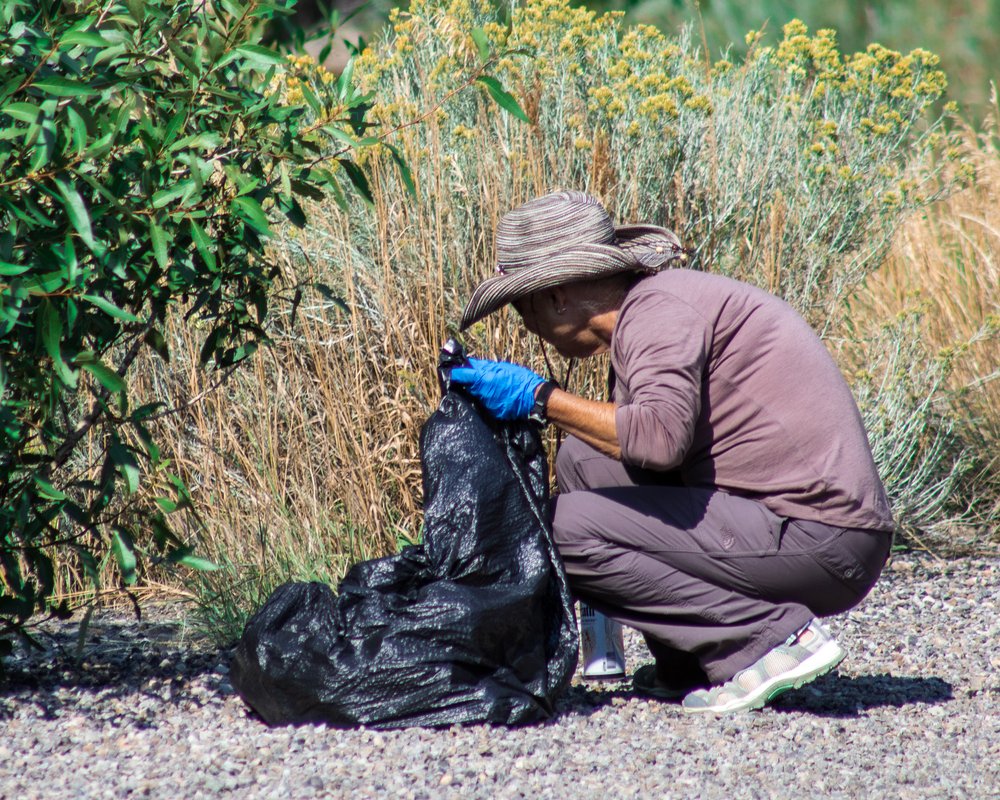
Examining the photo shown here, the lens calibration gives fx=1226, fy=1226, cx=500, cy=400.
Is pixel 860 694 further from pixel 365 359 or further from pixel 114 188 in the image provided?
pixel 114 188

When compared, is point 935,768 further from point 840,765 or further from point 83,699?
point 83,699

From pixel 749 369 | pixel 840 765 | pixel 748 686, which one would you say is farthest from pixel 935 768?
pixel 749 369

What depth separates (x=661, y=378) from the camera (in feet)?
9.46

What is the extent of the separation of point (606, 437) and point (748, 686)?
715 millimetres

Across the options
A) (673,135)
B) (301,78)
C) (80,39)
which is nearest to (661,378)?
(80,39)

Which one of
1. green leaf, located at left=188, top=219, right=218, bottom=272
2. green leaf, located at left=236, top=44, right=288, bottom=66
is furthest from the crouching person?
green leaf, located at left=236, top=44, right=288, bottom=66

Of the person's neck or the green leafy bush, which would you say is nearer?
the green leafy bush

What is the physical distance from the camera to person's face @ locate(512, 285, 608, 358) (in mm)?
3158

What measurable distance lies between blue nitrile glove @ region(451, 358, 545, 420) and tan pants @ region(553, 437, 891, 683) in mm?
302

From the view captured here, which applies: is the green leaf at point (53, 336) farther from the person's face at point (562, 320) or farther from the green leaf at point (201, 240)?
the person's face at point (562, 320)

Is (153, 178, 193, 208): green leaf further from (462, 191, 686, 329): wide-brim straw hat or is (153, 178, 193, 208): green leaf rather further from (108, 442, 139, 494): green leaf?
(462, 191, 686, 329): wide-brim straw hat

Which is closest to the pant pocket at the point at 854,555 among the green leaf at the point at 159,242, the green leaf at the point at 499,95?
the green leaf at the point at 499,95

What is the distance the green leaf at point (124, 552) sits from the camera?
9.23 feet

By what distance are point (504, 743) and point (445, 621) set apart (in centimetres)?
32
